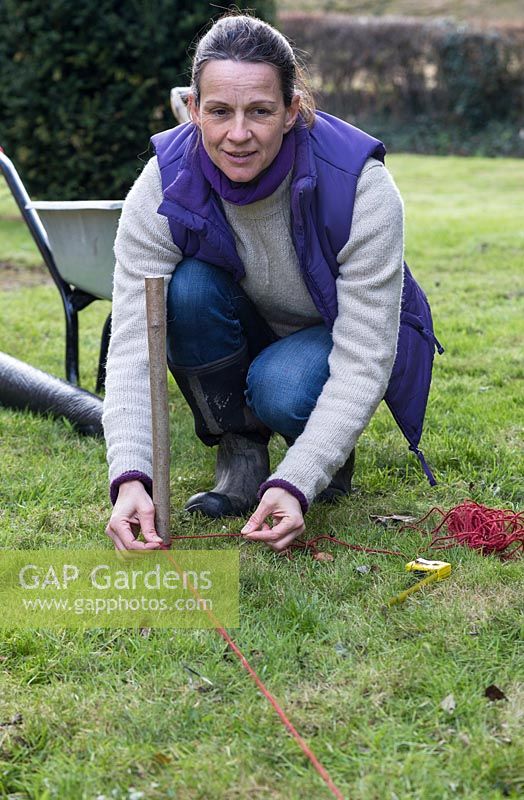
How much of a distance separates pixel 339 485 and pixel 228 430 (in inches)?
14.3

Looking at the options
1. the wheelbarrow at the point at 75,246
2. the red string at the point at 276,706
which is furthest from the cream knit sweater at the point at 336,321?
the wheelbarrow at the point at 75,246

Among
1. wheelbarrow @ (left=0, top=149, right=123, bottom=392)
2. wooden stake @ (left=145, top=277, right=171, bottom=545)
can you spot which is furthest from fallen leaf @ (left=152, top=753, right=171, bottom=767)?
wheelbarrow @ (left=0, top=149, right=123, bottom=392)

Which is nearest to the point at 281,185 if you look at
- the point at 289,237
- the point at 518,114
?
the point at 289,237

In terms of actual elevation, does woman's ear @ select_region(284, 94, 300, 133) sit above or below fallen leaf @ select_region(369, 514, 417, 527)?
above

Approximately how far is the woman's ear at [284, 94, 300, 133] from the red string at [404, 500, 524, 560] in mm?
1085

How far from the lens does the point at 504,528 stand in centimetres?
269

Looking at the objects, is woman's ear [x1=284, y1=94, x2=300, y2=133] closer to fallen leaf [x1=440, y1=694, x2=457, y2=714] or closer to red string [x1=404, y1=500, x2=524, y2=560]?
red string [x1=404, y1=500, x2=524, y2=560]

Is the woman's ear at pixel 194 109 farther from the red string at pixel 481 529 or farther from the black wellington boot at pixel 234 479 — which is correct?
the red string at pixel 481 529

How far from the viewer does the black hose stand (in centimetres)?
356

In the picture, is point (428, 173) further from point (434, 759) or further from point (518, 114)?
point (434, 759)

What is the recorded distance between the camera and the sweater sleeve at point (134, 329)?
2.42 meters

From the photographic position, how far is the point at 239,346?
2.83 meters

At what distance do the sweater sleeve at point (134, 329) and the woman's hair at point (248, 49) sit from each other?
32cm

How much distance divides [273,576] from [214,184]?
3.14 feet
